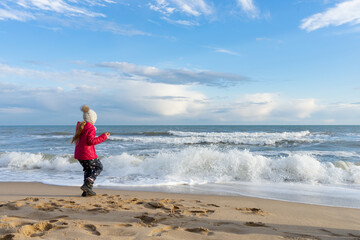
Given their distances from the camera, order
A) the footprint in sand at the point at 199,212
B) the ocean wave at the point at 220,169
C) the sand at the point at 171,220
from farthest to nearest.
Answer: the ocean wave at the point at 220,169 → the footprint in sand at the point at 199,212 → the sand at the point at 171,220

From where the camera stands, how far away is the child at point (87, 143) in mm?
4742

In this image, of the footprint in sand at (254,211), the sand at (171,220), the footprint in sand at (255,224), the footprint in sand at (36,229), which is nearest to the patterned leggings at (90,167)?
the sand at (171,220)

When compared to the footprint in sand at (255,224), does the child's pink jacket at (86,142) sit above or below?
above

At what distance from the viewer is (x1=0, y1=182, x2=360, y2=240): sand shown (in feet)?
9.54

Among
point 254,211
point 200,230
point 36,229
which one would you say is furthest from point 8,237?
point 254,211

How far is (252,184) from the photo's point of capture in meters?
7.20

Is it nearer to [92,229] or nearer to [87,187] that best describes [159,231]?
[92,229]

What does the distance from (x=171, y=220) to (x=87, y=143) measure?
7.72 feet

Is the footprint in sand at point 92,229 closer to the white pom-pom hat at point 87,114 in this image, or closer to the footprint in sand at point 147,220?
the footprint in sand at point 147,220

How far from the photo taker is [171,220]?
3385mm

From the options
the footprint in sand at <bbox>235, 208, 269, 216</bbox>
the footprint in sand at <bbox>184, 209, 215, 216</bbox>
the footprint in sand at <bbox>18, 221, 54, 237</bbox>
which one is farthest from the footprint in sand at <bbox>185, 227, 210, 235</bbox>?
the footprint in sand at <bbox>18, 221, 54, 237</bbox>

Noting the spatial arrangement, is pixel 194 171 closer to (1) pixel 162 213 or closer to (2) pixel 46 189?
(2) pixel 46 189

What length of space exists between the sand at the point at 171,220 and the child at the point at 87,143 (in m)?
0.46

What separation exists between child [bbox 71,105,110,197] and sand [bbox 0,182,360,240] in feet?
1.51
